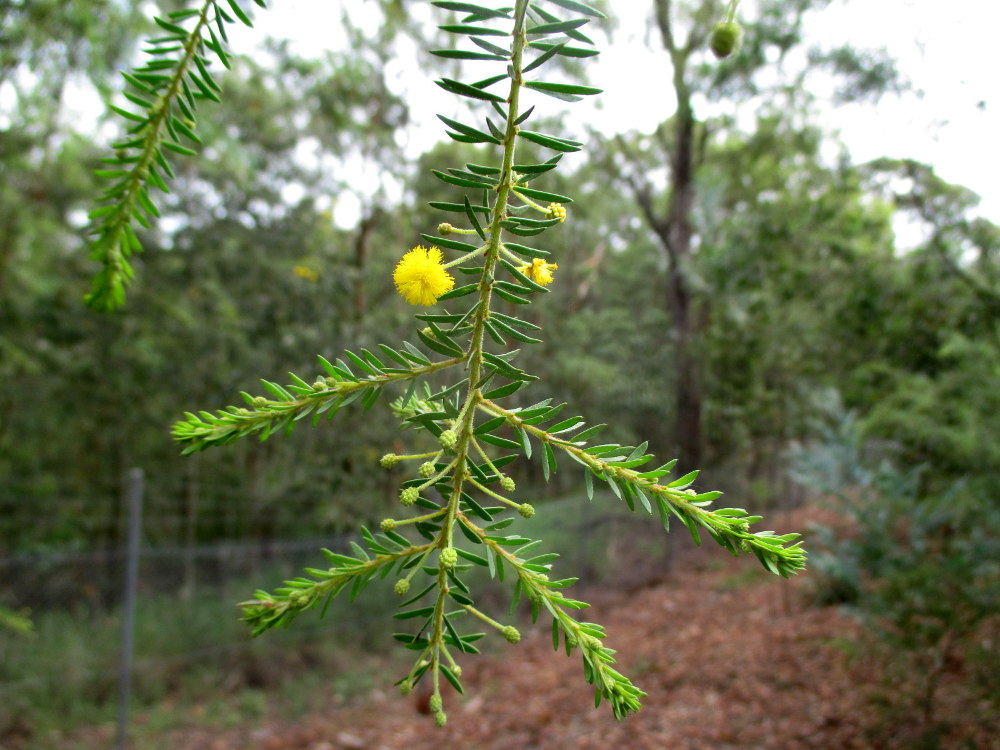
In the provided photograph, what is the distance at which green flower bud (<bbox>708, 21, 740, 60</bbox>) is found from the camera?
0.74m

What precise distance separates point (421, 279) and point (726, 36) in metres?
0.51

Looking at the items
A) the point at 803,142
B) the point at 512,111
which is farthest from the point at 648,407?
the point at 512,111

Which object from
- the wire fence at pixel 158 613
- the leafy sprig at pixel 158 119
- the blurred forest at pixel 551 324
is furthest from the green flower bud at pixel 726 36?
the wire fence at pixel 158 613

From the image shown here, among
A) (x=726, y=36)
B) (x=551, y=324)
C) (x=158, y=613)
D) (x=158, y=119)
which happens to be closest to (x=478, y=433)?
(x=158, y=119)

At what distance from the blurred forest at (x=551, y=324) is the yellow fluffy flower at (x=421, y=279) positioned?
1.47m

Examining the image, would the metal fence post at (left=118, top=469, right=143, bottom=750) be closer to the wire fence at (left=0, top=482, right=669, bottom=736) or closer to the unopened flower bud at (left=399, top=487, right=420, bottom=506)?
the wire fence at (left=0, top=482, right=669, bottom=736)

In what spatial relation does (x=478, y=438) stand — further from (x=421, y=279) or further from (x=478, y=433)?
(x=421, y=279)

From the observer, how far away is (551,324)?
25.8ft

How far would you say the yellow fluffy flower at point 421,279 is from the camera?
0.44m

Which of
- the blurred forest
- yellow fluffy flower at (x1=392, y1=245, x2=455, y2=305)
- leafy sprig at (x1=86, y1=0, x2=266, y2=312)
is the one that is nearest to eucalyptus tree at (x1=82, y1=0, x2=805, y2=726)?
yellow fluffy flower at (x1=392, y1=245, x2=455, y2=305)

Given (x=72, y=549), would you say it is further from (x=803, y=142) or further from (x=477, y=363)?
(x=803, y=142)

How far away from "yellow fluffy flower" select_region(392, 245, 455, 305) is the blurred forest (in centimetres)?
147

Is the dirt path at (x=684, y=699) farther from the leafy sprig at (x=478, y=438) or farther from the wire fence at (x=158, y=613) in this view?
the leafy sprig at (x=478, y=438)

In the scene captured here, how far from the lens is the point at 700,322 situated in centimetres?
934
